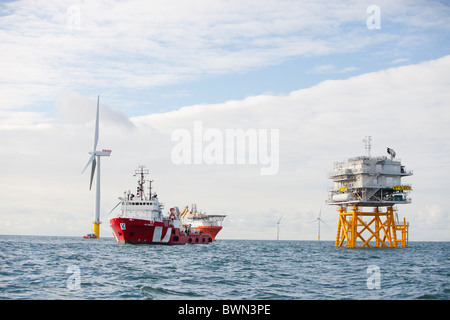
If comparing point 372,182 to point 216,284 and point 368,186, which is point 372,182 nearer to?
point 368,186

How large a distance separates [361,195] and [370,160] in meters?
5.44

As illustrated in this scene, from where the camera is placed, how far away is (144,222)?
80312mm

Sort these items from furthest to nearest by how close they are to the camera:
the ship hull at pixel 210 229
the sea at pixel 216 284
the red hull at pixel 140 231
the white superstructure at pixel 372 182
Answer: the ship hull at pixel 210 229 < the red hull at pixel 140 231 < the white superstructure at pixel 372 182 < the sea at pixel 216 284

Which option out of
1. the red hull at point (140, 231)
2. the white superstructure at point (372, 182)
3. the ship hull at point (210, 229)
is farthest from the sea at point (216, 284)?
the ship hull at point (210, 229)

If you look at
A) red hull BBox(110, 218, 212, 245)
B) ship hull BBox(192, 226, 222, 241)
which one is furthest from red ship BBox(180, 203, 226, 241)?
red hull BBox(110, 218, 212, 245)

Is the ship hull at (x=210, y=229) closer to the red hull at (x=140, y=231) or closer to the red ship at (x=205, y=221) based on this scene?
the red ship at (x=205, y=221)

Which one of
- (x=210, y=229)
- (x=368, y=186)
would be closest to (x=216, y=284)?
(x=368, y=186)

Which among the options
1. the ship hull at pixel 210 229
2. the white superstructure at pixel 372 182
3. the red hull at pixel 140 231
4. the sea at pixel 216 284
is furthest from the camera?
the ship hull at pixel 210 229

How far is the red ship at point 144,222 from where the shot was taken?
3137 inches
